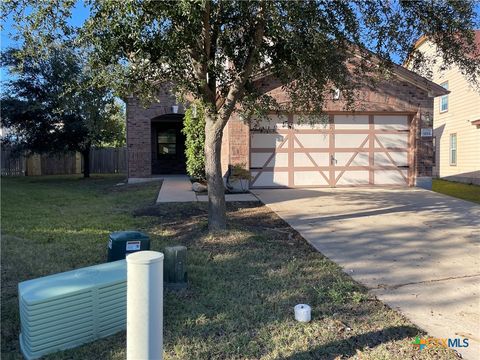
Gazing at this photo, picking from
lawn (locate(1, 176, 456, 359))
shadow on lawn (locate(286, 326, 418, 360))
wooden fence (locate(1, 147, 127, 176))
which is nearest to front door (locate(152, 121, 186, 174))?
wooden fence (locate(1, 147, 127, 176))

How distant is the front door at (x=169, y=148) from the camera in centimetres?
2136

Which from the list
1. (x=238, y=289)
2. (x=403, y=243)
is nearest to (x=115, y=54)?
(x=238, y=289)

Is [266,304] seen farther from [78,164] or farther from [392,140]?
[78,164]

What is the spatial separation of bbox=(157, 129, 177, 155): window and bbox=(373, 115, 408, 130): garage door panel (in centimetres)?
1082

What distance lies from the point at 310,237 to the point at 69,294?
4.43 metres

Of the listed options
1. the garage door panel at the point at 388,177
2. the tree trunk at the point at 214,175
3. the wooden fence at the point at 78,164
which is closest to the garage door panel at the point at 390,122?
the garage door panel at the point at 388,177

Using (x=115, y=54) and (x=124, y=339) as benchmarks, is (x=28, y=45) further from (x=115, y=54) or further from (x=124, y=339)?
(x=124, y=339)

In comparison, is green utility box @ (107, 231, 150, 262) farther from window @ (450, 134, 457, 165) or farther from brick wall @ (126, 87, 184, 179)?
window @ (450, 134, 457, 165)

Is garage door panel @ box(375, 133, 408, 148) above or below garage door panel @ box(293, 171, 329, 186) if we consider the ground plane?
above

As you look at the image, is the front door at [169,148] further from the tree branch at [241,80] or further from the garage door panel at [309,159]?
the tree branch at [241,80]

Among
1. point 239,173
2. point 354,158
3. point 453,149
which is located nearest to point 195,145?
point 239,173

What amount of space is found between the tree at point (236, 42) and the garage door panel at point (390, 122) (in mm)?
6691

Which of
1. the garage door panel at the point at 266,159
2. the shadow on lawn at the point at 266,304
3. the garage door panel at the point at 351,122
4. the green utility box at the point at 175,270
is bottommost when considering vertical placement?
the shadow on lawn at the point at 266,304

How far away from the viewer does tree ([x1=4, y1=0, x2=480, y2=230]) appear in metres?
Answer: 5.59
